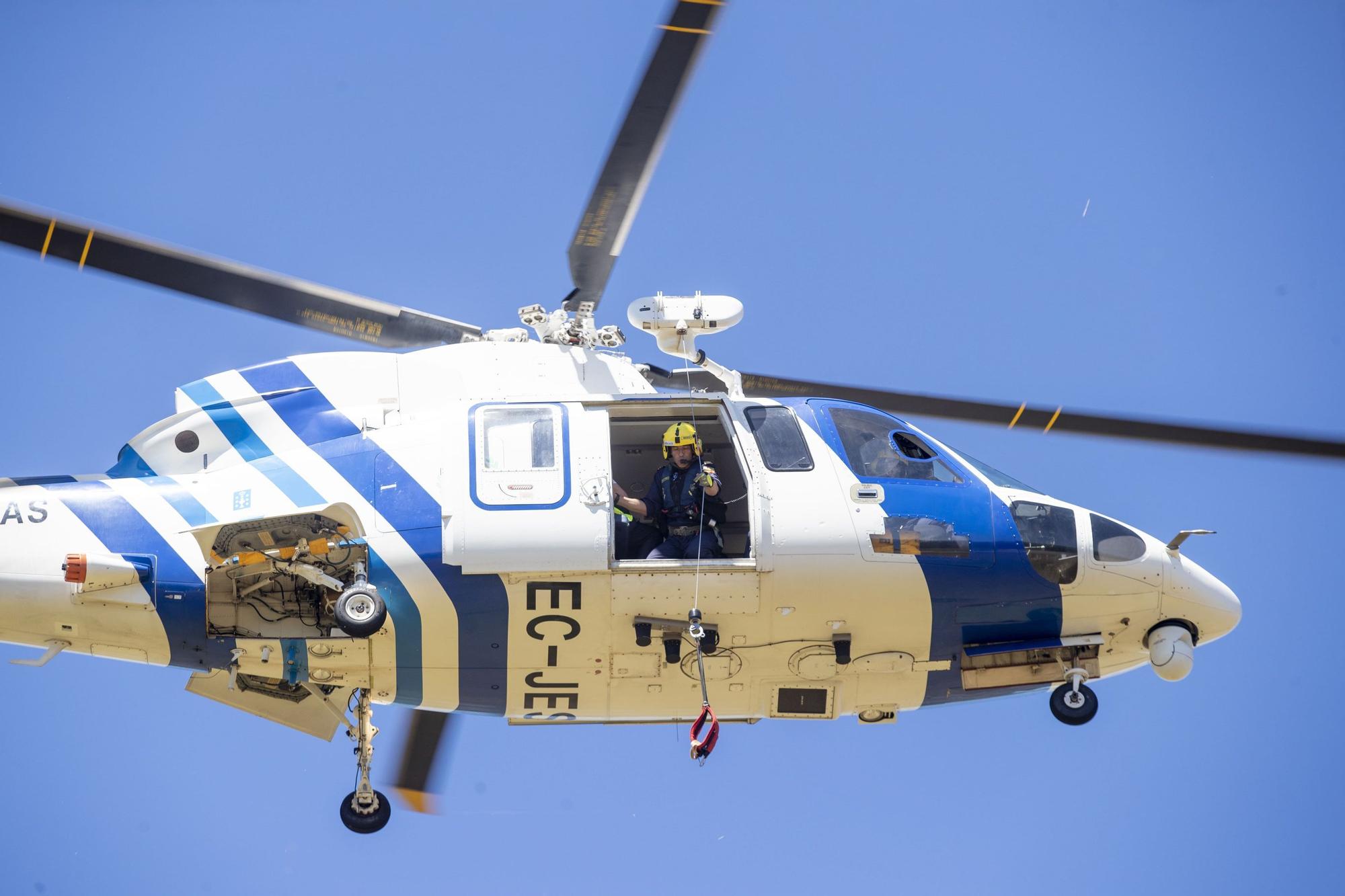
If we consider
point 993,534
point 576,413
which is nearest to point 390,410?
point 576,413

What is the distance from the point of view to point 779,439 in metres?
14.3

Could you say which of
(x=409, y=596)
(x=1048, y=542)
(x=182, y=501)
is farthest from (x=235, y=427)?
(x=1048, y=542)

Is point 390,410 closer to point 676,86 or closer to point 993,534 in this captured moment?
point 676,86

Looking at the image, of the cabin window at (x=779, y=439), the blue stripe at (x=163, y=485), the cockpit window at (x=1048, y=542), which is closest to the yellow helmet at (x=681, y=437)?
the cabin window at (x=779, y=439)

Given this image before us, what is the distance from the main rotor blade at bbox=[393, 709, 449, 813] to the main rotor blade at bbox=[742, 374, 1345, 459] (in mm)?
3824

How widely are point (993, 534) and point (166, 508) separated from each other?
21.6 ft

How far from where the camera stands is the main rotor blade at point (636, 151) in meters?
12.3

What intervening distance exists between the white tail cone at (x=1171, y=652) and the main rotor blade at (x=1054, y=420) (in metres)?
1.78

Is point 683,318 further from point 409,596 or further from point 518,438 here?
point 409,596

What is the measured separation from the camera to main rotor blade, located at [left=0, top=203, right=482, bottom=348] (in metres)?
13.6

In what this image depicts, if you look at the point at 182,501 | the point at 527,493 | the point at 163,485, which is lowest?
the point at 182,501

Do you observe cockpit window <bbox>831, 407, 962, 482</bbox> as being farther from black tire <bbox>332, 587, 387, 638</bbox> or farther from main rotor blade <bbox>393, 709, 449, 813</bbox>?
main rotor blade <bbox>393, 709, 449, 813</bbox>

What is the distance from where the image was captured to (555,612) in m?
13.6

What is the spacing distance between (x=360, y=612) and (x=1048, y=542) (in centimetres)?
556
